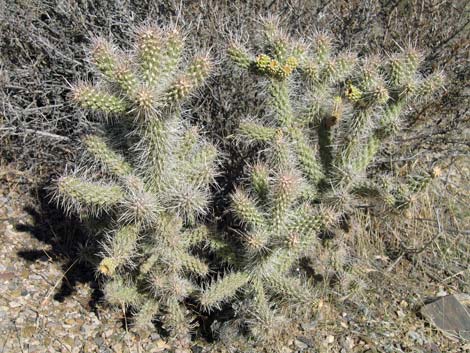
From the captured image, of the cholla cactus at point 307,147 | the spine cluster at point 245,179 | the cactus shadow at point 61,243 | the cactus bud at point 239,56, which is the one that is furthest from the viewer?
the cactus shadow at point 61,243

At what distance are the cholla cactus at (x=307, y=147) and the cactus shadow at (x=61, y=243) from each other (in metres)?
1.02

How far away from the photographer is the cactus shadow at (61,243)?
3.69 meters

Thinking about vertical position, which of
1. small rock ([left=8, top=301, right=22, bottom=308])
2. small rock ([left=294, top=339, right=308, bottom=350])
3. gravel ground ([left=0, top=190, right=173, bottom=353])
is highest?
small rock ([left=294, top=339, right=308, bottom=350])

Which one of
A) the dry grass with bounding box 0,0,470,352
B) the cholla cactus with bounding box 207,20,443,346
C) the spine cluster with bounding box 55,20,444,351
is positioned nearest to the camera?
the spine cluster with bounding box 55,20,444,351

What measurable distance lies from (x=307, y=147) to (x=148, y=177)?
0.92 metres

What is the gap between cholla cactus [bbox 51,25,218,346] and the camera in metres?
2.61

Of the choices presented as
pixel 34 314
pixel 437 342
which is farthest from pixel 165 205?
pixel 437 342

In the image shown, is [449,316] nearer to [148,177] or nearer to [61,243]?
[148,177]

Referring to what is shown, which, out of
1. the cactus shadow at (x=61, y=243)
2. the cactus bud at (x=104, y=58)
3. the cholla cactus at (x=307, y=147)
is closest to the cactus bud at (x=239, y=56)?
the cholla cactus at (x=307, y=147)

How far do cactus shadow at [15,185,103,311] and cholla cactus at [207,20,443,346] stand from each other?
1022 mm

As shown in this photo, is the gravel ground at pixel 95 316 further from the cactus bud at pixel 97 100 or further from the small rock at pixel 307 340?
the cactus bud at pixel 97 100

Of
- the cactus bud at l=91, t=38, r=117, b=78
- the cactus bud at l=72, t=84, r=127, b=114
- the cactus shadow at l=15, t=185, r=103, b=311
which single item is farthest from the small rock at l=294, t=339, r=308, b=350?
the cactus bud at l=91, t=38, r=117, b=78

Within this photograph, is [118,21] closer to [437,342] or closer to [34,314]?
[34,314]

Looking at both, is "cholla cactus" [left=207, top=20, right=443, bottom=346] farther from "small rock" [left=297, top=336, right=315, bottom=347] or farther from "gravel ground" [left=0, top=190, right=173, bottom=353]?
"gravel ground" [left=0, top=190, right=173, bottom=353]
